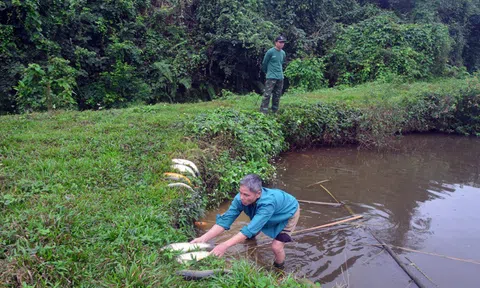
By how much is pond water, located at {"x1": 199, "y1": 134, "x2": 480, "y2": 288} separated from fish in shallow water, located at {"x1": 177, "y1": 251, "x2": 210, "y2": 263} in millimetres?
1174

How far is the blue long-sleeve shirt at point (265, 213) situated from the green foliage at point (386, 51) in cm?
1157

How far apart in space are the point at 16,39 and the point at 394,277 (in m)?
10.7

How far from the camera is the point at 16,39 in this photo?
1016 cm

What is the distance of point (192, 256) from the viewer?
3.70 m

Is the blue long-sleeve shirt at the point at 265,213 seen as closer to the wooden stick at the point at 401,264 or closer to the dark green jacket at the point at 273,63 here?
the wooden stick at the point at 401,264

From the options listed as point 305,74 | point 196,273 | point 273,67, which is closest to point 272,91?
point 273,67

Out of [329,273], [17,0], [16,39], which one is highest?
[17,0]

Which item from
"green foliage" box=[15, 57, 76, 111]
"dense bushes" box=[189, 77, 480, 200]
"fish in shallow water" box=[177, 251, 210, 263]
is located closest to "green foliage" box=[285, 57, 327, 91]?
"dense bushes" box=[189, 77, 480, 200]

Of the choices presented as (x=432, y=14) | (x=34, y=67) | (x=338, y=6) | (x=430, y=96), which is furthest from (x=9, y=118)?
(x=432, y=14)

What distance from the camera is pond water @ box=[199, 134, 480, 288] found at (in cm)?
481

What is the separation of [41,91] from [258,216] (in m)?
7.55

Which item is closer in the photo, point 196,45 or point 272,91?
point 272,91

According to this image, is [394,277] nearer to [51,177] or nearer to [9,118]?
[51,177]

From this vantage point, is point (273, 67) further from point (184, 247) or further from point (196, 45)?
point (196, 45)
